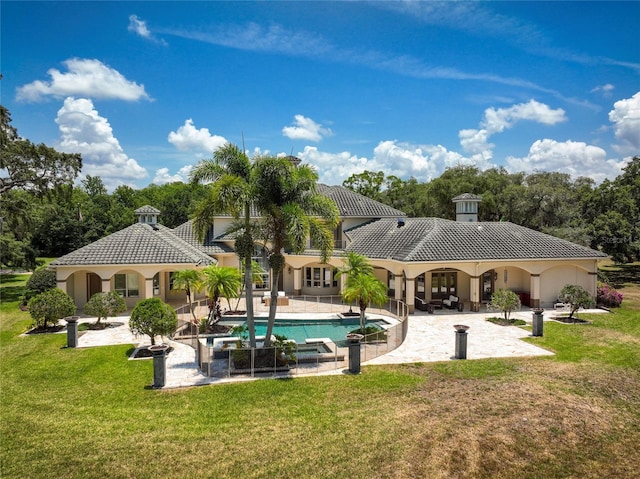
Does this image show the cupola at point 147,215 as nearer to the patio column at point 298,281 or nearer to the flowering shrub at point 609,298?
the patio column at point 298,281

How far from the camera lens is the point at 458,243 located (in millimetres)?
28312

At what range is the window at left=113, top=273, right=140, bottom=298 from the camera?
2802cm

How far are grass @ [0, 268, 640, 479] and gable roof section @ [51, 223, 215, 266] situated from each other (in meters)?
9.64

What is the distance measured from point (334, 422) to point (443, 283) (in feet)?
64.3

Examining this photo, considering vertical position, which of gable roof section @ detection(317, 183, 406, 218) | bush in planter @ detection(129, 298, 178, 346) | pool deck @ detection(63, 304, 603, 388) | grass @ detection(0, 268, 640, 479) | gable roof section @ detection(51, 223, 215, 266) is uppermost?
gable roof section @ detection(317, 183, 406, 218)

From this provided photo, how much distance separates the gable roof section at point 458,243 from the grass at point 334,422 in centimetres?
1071

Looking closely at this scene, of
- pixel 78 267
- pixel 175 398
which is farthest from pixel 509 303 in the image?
pixel 78 267

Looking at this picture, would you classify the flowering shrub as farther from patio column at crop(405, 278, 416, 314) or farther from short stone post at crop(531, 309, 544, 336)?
patio column at crop(405, 278, 416, 314)

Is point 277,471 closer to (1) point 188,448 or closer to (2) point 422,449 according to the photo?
(1) point 188,448

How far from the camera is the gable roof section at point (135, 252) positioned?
85.3 ft

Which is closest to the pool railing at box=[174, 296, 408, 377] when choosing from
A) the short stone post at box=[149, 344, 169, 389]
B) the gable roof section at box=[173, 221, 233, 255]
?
the short stone post at box=[149, 344, 169, 389]

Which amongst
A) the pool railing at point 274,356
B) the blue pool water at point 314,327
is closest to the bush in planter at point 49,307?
the pool railing at point 274,356

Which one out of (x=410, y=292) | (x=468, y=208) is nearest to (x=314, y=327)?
(x=410, y=292)

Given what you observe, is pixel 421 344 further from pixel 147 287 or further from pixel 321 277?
pixel 147 287
